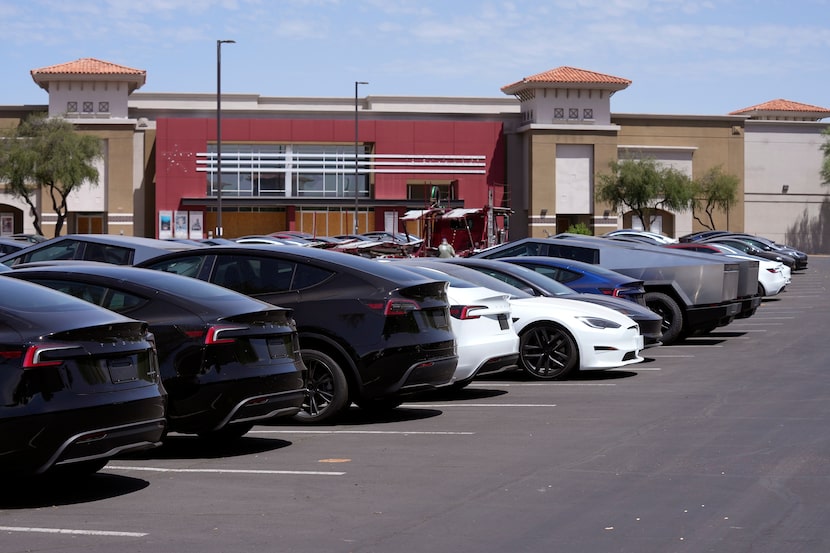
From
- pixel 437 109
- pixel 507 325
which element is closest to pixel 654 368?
pixel 507 325

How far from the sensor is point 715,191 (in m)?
79.7

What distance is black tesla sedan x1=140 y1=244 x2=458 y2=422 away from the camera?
10984 mm

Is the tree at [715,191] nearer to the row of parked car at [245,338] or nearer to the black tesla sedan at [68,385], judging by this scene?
the row of parked car at [245,338]

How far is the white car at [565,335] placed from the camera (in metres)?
15.0

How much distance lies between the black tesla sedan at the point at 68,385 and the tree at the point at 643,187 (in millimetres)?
68975

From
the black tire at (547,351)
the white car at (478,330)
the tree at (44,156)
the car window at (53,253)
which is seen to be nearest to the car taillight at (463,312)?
the white car at (478,330)

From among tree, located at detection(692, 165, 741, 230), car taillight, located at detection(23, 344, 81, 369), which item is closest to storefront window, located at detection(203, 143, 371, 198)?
tree, located at detection(692, 165, 741, 230)

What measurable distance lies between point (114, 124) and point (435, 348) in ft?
211

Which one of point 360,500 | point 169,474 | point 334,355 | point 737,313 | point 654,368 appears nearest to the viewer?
point 360,500

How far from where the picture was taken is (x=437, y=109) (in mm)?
81500

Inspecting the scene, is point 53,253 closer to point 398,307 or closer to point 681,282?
point 398,307

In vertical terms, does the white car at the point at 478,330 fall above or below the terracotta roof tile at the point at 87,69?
below

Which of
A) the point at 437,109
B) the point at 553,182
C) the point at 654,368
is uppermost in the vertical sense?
the point at 437,109

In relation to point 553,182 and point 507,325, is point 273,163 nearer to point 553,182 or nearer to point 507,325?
point 553,182
